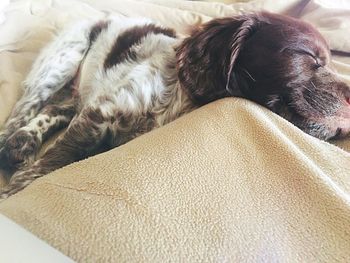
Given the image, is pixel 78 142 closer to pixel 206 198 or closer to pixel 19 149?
pixel 19 149

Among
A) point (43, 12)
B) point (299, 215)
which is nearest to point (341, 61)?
point (299, 215)

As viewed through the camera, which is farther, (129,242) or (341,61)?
(341,61)

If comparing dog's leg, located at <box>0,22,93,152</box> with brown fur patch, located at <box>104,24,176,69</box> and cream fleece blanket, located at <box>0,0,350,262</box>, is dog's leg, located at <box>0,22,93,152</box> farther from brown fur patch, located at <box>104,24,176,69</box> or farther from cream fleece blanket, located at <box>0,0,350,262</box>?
cream fleece blanket, located at <box>0,0,350,262</box>

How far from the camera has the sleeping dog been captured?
1.47 meters

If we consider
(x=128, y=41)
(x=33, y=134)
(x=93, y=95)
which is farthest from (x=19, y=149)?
(x=128, y=41)

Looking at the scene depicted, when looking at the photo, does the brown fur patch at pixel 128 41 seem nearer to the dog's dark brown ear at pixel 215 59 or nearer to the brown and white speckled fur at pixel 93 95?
the brown and white speckled fur at pixel 93 95

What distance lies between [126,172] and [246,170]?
26 centimetres

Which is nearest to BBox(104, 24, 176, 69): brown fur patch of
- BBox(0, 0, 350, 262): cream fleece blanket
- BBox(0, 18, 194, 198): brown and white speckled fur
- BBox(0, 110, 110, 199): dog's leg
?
BBox(0, 18, 194, 198): brown and white speckled fur

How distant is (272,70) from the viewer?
4.84 feet

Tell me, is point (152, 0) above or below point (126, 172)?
below

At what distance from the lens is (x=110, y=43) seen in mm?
2193

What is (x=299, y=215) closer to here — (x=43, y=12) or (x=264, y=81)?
(x=264, y=81)

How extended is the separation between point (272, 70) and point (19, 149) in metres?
0.90

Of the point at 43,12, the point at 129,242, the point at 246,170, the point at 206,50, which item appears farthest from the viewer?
the point at 43,12
